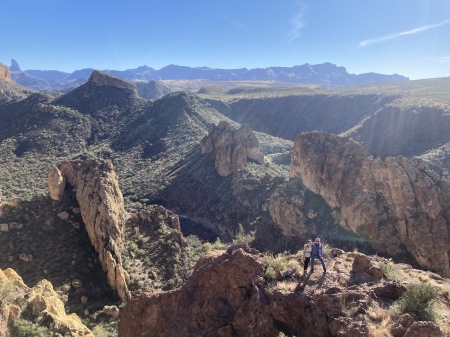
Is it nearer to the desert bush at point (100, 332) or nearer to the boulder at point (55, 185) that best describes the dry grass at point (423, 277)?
the desert bush at point (100, 332)

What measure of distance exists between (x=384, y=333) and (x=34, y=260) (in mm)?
27052

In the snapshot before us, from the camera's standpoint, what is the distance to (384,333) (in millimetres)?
8289

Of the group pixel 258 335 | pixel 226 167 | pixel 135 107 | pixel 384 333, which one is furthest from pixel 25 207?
pixel 135 107

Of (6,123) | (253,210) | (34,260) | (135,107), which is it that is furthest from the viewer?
(135,107)

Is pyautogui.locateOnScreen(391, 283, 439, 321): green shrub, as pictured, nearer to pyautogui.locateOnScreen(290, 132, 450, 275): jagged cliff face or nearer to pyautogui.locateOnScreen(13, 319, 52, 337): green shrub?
pyautogui.locateOnScreen(13, 319, 52, 337): green shrub

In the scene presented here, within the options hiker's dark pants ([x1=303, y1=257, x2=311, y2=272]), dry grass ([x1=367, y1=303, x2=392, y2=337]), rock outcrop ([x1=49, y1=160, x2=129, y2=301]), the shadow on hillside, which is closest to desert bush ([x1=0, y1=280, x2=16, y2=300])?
the shadow on hillside

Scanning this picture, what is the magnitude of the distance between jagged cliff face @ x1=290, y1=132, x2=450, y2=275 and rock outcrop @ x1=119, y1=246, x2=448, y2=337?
21574 mm

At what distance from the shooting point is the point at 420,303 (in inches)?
360

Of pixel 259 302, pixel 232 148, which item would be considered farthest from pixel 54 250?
pixel 232 148

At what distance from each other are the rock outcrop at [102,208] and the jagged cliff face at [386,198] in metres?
24.7

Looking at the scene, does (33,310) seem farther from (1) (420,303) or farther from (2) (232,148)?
(2) (232,148)

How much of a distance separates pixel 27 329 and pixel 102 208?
16.5 meters

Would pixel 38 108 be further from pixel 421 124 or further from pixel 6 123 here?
pixel 421 124

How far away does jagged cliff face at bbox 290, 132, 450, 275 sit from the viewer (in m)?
31.2
